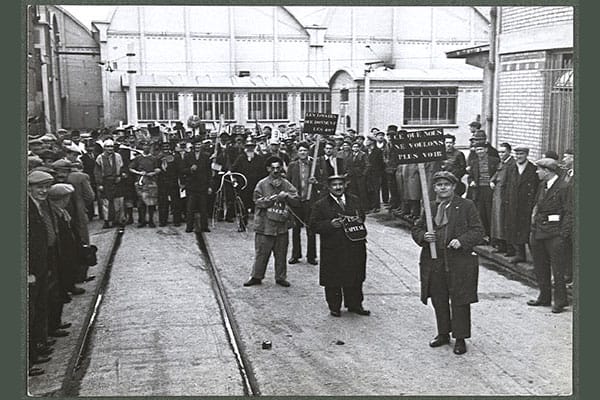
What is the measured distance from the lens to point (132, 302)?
9.02 meters

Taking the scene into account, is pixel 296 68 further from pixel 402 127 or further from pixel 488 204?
pixel 488 204

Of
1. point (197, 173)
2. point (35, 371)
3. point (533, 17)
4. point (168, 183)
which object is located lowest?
point (35, 371)

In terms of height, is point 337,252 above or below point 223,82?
below

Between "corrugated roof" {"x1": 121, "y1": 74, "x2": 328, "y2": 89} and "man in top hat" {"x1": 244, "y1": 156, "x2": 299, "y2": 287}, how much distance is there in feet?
63.7

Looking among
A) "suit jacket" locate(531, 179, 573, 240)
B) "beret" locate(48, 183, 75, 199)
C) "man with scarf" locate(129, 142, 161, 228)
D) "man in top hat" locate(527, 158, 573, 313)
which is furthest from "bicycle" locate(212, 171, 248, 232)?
"suit jacket" locate(531, 179, 573, 240)

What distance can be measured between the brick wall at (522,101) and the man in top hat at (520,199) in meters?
2.14

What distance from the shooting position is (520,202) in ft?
32.5

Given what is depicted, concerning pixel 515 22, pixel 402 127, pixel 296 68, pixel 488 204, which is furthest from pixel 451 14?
pixel 488 204

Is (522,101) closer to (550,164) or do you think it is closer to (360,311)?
(550,164)

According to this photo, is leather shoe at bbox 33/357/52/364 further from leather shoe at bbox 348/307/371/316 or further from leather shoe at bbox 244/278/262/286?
leather shoe at bbox 348/307/371/316

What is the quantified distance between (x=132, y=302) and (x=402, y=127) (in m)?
15.0

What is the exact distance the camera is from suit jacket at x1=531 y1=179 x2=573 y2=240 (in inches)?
318

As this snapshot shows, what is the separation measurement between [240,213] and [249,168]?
3.83ft

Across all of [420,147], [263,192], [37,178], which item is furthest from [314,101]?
[37,178]
